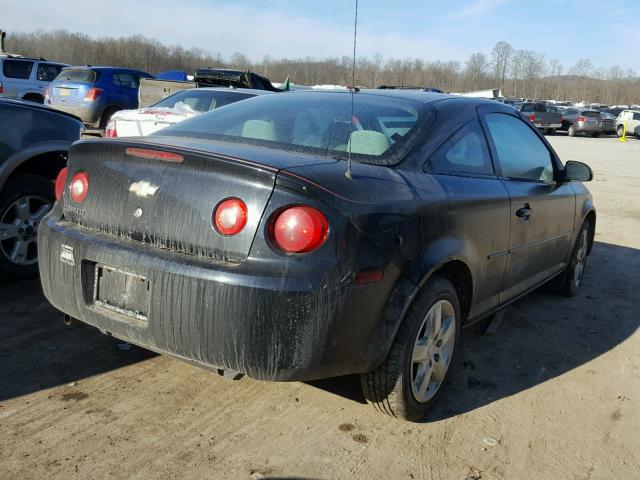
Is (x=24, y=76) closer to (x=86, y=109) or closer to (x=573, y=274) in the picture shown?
(x=86, y=109)

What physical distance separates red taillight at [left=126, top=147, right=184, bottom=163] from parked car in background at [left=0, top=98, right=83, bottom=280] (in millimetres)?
2065

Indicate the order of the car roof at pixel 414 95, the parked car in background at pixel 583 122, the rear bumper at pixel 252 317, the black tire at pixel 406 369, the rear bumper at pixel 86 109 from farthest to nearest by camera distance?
1. the parked car in background at pixel 583 122
2. the rear bumper at pixel 86 109
3. the car roof at pixel 414 95
4. the black tire at pixel 406 369
5. the rear bumper at pixel 252 317

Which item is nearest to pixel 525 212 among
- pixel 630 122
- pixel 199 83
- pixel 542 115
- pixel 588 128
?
pixel 199 83

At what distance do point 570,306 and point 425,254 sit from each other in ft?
9.30

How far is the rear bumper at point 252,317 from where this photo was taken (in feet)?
7.63

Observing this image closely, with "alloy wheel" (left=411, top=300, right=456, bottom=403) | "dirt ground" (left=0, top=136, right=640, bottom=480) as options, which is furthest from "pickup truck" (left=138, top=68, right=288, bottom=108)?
"alloy wheel" (left=411, top=300, right=456, bottom=403)

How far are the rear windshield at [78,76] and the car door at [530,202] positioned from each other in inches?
488

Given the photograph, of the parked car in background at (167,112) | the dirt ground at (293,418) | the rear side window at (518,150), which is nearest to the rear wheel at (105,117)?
the parked car in background at (167,112)

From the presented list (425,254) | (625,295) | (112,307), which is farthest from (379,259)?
(625,295)

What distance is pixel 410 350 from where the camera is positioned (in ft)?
9.29

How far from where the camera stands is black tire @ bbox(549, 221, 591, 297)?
5141mm

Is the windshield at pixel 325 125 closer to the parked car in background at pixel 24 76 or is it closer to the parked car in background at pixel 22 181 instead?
the parked car in background at pixel 22 181

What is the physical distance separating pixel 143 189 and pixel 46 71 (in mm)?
18886

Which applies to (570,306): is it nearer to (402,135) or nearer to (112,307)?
(402,135)
